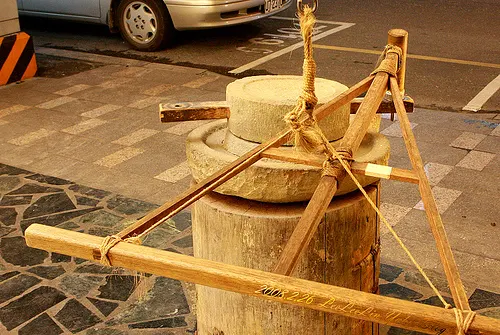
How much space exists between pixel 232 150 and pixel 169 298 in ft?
4.36

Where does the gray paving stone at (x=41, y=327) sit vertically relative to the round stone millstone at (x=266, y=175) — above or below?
below

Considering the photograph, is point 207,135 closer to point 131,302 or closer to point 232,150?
point 232,150

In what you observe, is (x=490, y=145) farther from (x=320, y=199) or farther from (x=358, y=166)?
(x=320, y=199)

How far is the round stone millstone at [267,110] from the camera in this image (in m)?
2.78

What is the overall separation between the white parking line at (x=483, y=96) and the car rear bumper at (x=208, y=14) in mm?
3382

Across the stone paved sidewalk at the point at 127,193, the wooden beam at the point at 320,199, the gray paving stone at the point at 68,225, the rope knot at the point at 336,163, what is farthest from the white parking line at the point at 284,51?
the rope knot at the point at 336,163

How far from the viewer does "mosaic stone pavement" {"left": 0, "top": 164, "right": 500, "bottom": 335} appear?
12.1ft

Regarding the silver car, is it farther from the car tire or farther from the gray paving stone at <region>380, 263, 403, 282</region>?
the gray paving stone at <region>380, 263, 403, 282</region>

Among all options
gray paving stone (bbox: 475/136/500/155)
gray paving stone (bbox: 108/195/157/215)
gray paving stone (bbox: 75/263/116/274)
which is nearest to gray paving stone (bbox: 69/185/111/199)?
gray paving stone (bbox: 108/195/157/215)

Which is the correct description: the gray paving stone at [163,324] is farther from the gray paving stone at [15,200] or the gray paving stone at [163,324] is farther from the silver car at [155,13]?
the silver car at [155,13]

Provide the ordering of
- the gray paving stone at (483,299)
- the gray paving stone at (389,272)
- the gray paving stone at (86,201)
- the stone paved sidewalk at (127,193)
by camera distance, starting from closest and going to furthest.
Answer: the gray paving stone at (483,299), the stone paved sidewalk at (127,193), the gray paving stone at (389,272), the gray paving stone at (86,201)

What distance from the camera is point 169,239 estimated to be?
4.51 metres

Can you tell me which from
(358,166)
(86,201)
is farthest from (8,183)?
→ (358,166)

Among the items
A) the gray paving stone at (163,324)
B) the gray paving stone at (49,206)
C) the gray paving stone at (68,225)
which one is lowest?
the gray paving stone at (163,324)
